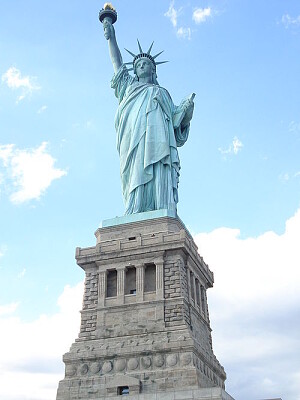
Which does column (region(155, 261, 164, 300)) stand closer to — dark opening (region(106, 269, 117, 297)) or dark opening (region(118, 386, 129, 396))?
dark opening (region(106, 269, 117, 297))

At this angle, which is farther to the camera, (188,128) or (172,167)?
(188,128)

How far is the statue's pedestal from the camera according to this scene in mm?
25016

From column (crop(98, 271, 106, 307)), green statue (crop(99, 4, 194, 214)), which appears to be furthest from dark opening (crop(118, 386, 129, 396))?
green statue (crop(99, 4, 194, 214))

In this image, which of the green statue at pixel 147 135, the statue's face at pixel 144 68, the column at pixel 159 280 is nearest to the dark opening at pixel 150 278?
the column at pixel 159 280

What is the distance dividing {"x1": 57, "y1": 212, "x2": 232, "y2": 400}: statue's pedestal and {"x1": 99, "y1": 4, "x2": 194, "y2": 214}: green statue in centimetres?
222

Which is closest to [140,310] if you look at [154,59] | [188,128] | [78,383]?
[78,383]

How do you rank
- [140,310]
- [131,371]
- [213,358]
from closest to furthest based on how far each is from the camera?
1. [131,371]
2. [140,310]
3. [213,358]

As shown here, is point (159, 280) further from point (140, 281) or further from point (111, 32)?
point (111, 32)

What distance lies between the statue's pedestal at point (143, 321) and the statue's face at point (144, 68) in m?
11.9

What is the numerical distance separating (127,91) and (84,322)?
16.2m

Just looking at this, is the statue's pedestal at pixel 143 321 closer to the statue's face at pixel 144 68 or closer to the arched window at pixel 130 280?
the arched window at pixel 130 280

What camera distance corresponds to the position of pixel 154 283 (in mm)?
28375

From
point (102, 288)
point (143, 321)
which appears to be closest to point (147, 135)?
point (102, 288)

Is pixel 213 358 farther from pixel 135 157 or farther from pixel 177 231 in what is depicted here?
pixel 135 157
